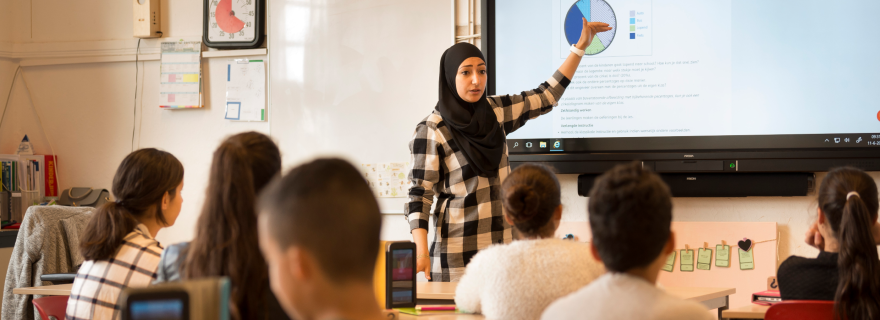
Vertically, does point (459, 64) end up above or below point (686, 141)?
above

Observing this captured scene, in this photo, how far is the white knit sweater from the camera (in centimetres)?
132

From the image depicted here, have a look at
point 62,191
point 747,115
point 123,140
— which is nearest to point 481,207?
point 747,115

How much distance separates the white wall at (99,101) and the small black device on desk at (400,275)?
2123mm

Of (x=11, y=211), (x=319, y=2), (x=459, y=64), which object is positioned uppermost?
(x=319, y=2)

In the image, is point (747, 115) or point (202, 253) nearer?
point (202, 253)

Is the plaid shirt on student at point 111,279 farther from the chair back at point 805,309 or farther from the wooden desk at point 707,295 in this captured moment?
the chair back at point 805,309

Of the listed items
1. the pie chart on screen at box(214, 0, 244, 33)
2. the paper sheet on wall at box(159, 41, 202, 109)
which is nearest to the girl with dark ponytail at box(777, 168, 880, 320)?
the pie chart on screen at box(214, 0, 244, 33)

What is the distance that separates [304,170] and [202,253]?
0.43 m

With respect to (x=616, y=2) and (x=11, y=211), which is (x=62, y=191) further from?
(x=616, y=2)

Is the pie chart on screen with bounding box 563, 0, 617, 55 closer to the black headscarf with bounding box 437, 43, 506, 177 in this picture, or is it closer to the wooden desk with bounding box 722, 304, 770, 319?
the black headscarf with bounding box 437, 43, 506, 177

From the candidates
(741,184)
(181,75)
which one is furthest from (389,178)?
(741,184)

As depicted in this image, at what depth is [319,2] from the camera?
3.32 metres

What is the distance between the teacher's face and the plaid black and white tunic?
14cm

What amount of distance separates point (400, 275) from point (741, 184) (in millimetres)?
1751
